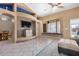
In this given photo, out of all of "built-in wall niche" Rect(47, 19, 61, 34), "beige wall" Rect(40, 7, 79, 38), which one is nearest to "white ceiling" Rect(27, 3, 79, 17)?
"beige wall" Rect(40, 7, 79, 38)

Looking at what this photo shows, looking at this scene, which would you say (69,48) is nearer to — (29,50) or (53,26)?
(29,50)

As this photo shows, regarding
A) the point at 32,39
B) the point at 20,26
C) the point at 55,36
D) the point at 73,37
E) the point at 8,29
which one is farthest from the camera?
the point at 8,29

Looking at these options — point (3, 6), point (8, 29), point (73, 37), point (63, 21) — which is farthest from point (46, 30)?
point (8, 29)

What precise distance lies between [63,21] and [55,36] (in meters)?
0.83

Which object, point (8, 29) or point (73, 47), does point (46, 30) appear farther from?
point (8, 29)

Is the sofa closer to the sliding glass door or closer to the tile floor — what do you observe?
the tile floor

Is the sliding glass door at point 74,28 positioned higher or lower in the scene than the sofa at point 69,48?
higher

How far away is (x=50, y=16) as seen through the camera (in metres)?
5.00

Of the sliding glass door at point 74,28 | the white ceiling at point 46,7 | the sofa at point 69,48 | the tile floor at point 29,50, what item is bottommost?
the tile floor at point 29,50

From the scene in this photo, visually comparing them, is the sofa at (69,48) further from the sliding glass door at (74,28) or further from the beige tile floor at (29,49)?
the sliding glass door at (74,28)

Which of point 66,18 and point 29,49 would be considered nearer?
point 29,49

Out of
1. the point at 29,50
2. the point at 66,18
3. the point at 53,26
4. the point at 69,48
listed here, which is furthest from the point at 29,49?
the point at 66,18

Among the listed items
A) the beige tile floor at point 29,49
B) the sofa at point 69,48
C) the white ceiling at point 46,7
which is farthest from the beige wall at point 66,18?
the sofa at point 69,48

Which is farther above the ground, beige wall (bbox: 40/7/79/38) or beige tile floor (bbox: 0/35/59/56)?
beige wall (bbox: 40/7/79/38)
